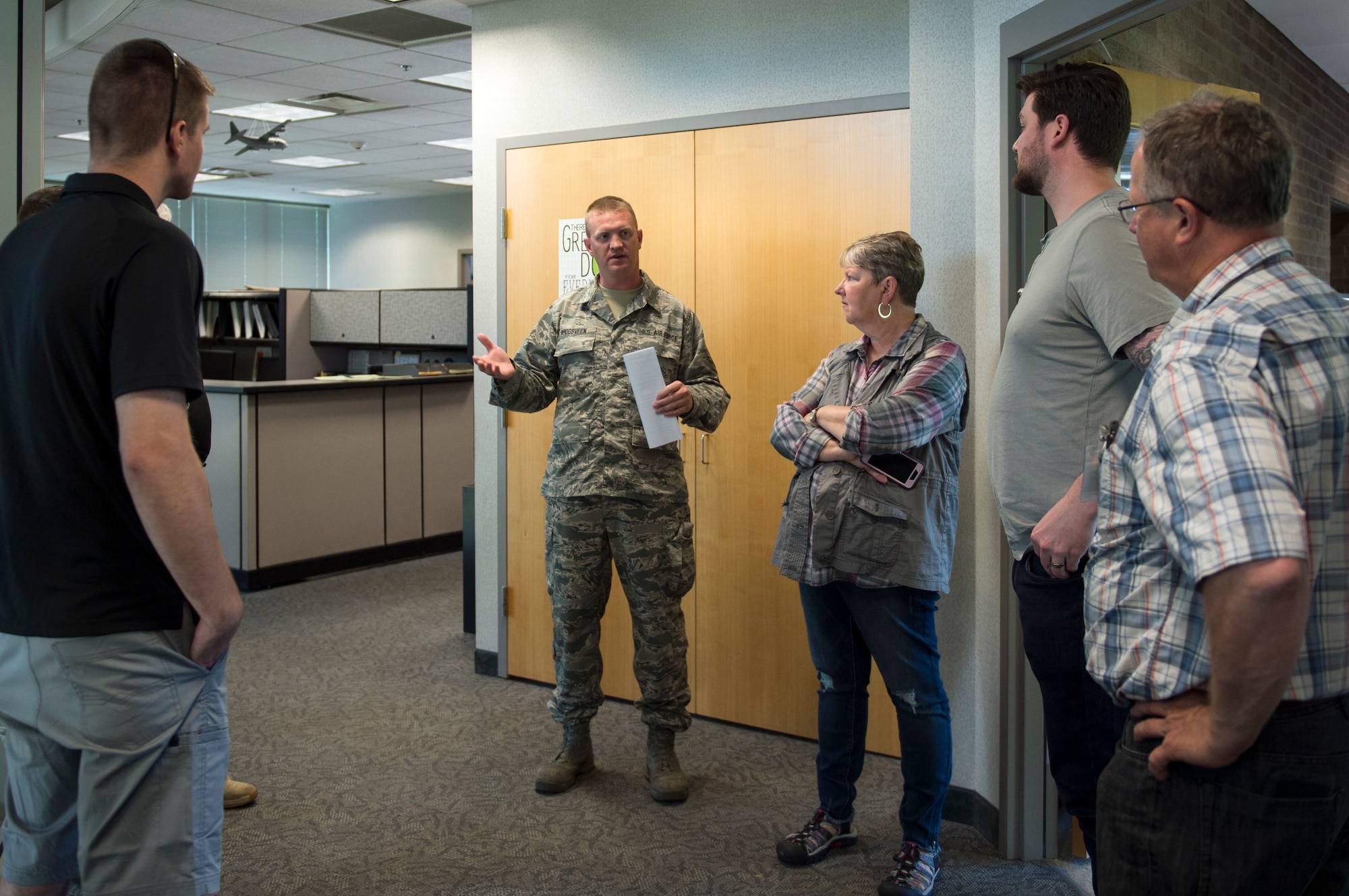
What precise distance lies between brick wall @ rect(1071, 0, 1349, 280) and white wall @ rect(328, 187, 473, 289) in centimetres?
991

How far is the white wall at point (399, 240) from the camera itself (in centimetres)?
1200

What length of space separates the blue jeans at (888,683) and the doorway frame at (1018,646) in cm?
18

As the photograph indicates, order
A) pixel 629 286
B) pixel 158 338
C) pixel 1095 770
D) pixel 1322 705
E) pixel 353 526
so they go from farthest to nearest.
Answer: pixel 353 526 < pixel 629 286 < pixel 1095 770 < pixel 158 338 < pixel 1322 705

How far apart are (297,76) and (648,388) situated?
479 cm

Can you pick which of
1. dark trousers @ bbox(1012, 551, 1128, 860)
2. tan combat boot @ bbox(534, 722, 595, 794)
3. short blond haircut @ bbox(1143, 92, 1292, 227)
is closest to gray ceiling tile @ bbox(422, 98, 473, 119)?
tan combat boot @ bbox(534, 722, 595, 794)

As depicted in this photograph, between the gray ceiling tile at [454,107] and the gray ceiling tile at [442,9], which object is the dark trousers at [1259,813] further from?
the gray ceiling tile at [454,107]

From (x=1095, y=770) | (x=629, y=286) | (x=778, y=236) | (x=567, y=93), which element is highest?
(x=567, y=93)

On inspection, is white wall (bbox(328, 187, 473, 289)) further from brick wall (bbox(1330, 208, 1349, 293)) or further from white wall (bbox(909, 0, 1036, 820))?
brick wall (bbox(1330, 208, 1349, 293))

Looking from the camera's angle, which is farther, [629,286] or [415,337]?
[415,337]

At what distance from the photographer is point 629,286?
104 inches

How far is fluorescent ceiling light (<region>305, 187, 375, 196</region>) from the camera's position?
465 inches

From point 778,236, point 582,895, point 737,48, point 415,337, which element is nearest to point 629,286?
point 778,236

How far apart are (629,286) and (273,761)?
165cm

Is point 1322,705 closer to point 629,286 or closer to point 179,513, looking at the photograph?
point 179,513
